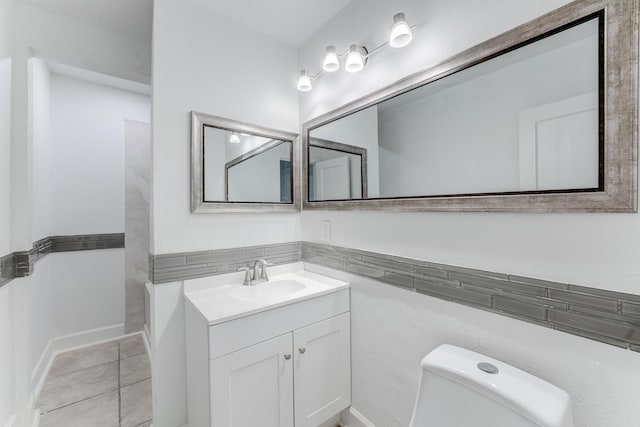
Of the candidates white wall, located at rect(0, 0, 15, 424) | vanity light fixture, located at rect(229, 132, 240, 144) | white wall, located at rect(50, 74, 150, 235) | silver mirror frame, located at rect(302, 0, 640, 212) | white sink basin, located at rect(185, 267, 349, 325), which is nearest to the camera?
silver mirror frame, located at rect(302, 0, 640, 212)

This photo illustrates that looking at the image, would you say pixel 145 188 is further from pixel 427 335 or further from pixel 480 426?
pixel 480 426

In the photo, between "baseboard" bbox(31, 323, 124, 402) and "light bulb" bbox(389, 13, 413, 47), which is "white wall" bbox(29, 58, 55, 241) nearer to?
"baseboard" bbox(31, 323, 124, 402)

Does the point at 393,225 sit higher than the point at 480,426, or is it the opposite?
the point at 393,225

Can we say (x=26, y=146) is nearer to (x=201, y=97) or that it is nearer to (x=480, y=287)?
(x=201, y=97)

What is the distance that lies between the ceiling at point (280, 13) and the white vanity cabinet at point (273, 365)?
5.56 feet

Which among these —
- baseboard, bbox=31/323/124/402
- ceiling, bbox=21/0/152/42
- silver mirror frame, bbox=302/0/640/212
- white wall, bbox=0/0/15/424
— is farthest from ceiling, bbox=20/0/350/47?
baseboard, bbox=31/323/124/402

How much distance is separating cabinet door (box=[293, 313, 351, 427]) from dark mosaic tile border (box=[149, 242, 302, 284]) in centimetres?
59

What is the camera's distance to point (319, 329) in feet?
4.60

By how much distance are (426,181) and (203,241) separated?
1.27 meters

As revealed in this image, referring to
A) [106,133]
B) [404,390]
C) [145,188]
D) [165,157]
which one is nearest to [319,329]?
[404,390]

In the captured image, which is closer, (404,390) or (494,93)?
(494,93)

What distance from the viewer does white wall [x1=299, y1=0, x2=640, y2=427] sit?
75cm

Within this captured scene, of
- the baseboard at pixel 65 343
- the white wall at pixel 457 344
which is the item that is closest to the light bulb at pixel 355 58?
the white wall at pixel 457 344

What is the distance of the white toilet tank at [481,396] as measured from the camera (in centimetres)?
74
